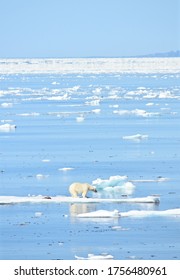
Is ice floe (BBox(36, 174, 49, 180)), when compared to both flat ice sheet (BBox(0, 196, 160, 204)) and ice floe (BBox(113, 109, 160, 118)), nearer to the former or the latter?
flat ice sheet (BBox(0, 196, 160, 204))

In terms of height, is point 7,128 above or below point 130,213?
above

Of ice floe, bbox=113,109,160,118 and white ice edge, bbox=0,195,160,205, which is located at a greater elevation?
ice floe, bbox=113,109,160,118

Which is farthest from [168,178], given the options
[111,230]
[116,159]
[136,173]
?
[111,230]

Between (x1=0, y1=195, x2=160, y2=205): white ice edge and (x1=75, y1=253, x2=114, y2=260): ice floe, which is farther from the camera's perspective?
(x1=0, y1=195, x2=160, y2=205): white ice edge

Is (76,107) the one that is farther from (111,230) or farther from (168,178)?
(111,230)

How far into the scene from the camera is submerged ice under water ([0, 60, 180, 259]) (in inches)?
295

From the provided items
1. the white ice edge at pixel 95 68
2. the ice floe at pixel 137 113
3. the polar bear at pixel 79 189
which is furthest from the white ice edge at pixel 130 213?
the white ice edge at pixel 95 68

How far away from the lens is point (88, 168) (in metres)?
11.5

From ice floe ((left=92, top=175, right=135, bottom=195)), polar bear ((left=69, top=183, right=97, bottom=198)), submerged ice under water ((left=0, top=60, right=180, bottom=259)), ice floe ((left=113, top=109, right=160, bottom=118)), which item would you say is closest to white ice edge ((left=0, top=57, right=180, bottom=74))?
submerged ice under water ((left=0, top=60, right=180, bottom=259))

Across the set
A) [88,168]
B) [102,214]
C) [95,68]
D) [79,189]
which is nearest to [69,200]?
[79,189]

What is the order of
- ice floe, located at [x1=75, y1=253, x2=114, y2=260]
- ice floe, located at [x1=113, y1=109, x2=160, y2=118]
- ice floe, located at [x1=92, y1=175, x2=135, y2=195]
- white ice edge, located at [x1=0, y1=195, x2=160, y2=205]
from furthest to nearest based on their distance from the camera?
ice floe, located at [x1=113, y1=109, x2=160, y2=118]
ice floe, located at [x1=92, y1=175, x2=135, y2=195]
white ice edge, located at [x1=0, y1=195, x2=160, y2=205]
ice floe, located at [x1=75, y1=253, x2=114, y2=260]

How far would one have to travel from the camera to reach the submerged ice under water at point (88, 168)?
7480mm

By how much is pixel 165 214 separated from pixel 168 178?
7.10ft

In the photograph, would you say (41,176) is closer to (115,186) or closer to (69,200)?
(115,186)
